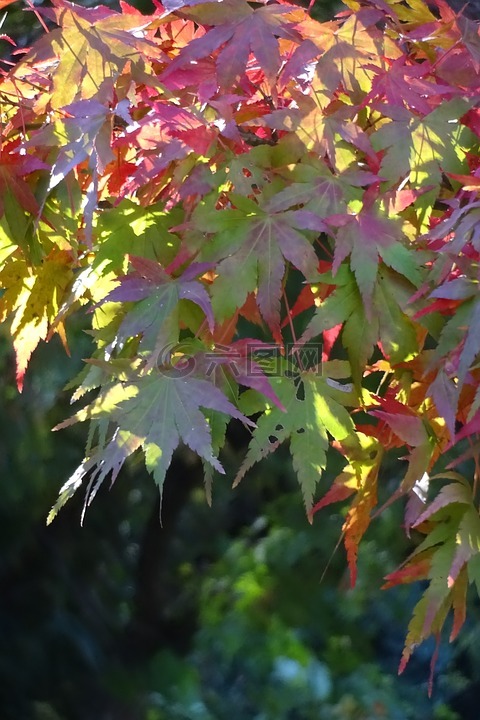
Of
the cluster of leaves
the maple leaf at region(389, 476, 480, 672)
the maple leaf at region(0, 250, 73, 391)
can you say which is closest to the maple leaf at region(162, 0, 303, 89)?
the cluster of leaves

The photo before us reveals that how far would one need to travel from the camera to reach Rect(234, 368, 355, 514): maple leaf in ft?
2.33

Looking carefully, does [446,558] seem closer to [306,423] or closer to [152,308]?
[306,423]

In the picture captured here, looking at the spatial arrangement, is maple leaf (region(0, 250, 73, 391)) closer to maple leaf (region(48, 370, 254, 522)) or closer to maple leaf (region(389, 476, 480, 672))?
maple leaf (region(48, 370, 254, 522))

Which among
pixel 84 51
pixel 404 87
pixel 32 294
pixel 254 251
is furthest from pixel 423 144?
pixel 32 294

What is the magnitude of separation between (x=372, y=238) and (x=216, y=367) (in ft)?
0.53

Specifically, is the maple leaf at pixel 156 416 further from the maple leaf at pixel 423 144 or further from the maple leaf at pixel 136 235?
the maple leaf at pixel 423 144

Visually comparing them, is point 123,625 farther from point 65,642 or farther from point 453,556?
point 453,556

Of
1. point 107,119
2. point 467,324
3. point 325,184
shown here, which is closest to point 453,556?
point 467,324

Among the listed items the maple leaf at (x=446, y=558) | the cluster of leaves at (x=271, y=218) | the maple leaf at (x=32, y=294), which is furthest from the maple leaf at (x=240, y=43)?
the maple leaf at (x=446, y=558)

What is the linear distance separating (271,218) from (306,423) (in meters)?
0.18

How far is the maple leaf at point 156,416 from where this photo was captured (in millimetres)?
638

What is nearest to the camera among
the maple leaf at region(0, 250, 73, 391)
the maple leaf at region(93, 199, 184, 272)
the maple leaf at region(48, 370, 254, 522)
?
the maple leaf at region(48, 370, 254, 522)

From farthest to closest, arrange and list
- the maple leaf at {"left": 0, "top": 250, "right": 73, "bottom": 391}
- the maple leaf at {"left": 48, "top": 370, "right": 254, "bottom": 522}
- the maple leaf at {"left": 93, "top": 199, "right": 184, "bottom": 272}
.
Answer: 1. the maple leaf at {"left": 0, "top": 250, "right": 73, "bottom": 391}
2. the maple leaf at {"left": 93, "top": 199, "right": 184, "bottom": 272}
3. the maple leaf at {"left": 48, "top": 370, "right": 254, "bottom": 522}

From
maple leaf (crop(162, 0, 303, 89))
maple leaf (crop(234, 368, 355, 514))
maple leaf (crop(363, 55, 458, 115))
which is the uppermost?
maple leaf (crop(162, 0, 303, 89))
